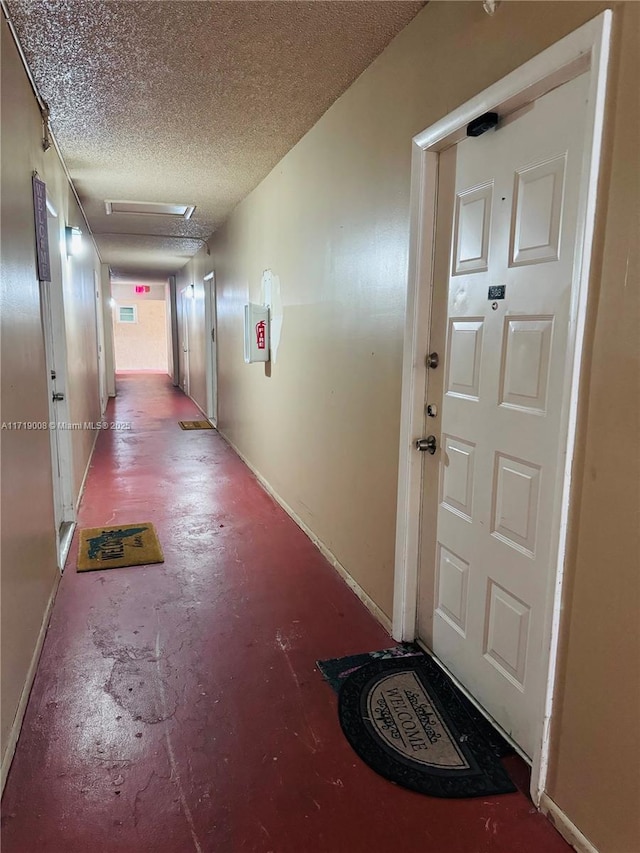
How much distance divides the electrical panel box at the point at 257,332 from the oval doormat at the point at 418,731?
2.81 metres

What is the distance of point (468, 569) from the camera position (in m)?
2.01

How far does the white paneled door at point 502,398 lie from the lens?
5.03ft

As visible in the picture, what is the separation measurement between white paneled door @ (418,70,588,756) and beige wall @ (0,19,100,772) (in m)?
1.56

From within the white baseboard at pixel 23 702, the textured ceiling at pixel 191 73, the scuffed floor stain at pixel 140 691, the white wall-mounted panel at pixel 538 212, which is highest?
the textured ceiling at pixel 191 73

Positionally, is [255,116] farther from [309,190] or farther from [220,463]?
[220,463]

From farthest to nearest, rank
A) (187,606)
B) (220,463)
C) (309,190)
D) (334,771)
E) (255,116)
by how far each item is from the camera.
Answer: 1. (220,463)
2. (309,190)
3. (255,116)
4. (187,606)
5. (334,771)

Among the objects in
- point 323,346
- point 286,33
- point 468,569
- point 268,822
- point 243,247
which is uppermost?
point 286,33

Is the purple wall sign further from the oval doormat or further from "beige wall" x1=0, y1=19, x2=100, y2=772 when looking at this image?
the oval doormat

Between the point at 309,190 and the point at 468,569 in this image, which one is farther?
the point at 309,190

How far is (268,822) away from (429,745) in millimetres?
576

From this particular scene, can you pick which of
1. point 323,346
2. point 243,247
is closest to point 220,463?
point 243,247

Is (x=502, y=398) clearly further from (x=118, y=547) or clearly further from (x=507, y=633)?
(x=118, y=547)

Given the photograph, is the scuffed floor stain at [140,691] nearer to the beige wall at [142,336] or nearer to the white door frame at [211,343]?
the white door frame at [211,343]

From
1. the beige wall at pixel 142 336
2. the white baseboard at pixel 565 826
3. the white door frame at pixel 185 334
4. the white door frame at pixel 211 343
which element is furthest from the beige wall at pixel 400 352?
the beige wall at pixel 142 336
